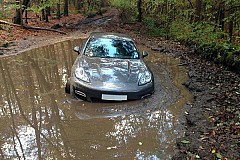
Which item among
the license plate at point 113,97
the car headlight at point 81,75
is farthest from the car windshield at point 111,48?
the license plate at point 113,97

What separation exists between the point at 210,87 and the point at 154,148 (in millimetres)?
3389

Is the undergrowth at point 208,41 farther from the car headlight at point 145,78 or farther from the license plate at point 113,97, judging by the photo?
the license plate at point 113,97

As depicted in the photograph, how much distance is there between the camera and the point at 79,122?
17.2 feet

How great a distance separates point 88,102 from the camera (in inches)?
240

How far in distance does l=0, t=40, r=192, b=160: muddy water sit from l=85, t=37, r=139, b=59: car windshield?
120cm

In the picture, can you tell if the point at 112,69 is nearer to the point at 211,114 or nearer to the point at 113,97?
the point at 113,97

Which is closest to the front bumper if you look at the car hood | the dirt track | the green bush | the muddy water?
the muddy water

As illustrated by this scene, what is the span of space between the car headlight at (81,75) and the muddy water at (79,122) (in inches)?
20.1

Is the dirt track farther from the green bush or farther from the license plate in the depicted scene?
the green bush

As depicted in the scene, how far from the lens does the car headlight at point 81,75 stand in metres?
6.18

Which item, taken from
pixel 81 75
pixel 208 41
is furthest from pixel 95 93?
pixel 208 41

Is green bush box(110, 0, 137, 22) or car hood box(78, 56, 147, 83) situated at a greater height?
green bush box(110, 0, 137, 22)

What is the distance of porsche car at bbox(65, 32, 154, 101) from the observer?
6.02 metres

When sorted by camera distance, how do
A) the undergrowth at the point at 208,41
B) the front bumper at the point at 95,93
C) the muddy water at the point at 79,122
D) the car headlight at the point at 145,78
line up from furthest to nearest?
the undergrowth at the point at 208,41 → the car headlight at the point at 145,78 → the front bumper at the point at 95,93 → the muddy water at the point at 79,122
